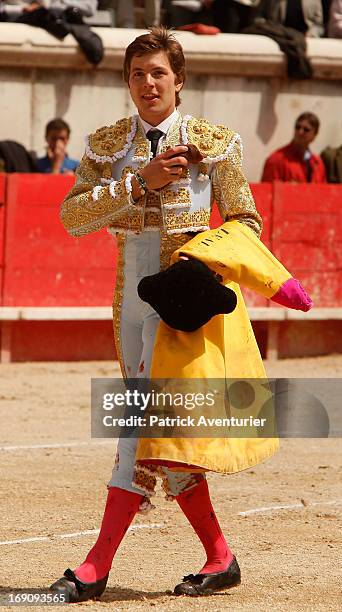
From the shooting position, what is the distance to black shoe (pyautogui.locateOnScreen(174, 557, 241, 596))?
163 inches

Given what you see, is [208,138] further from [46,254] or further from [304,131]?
[304,131]

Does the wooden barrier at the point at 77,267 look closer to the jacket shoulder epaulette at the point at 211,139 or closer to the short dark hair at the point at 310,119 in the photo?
the short dark hair at the point at 310,119

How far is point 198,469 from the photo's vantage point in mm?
3920

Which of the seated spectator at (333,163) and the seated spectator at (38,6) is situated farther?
the seated spectator at (333,163)

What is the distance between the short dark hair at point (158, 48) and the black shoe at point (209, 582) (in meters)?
1.32

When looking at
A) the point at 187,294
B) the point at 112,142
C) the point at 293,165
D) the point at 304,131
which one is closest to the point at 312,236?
the point at 293,165

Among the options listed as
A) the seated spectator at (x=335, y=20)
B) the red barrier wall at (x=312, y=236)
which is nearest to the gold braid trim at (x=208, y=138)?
the red barrier wall at (x=312, y=236)

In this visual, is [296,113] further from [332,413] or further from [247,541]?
[247,541]

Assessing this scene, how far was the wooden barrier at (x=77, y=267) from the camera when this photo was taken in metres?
9.61

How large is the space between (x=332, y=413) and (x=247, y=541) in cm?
309

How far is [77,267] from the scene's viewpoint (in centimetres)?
981

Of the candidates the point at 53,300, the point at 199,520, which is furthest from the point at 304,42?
the point at 199,520

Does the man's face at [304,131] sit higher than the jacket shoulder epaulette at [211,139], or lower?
lower

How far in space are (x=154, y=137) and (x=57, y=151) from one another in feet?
18.7
